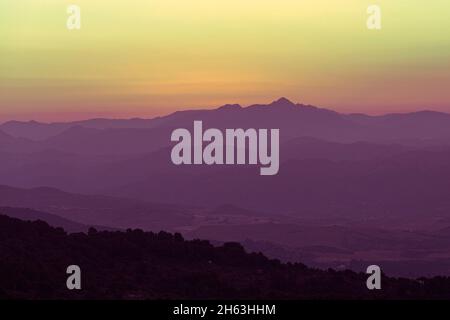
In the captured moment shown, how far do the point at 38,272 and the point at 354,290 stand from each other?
18.3 metres

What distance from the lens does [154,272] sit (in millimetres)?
54500

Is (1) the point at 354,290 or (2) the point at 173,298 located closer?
(2) the point at 173,298

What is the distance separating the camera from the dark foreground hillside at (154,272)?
161 feet

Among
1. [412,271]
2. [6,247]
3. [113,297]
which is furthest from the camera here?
[412,271]

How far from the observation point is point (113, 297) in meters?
46.7

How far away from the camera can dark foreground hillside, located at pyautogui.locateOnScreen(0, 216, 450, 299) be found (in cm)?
4900
